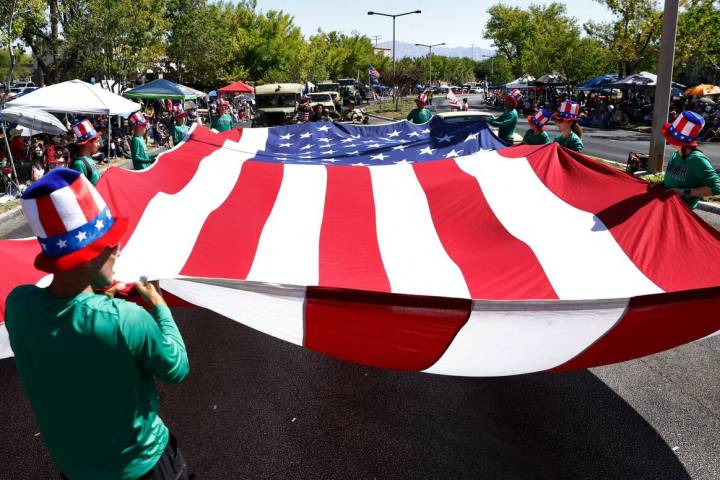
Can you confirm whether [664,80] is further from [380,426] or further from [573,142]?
[380,426]

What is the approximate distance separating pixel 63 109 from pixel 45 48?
56.5ft

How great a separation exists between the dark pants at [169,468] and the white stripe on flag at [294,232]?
4.26ft

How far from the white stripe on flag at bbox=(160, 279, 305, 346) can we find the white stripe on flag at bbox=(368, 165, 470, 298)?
0.72 meters

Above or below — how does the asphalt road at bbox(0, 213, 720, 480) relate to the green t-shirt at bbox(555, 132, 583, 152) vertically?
below

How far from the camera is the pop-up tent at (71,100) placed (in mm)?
12984

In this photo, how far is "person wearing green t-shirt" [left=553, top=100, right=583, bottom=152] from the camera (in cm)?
655

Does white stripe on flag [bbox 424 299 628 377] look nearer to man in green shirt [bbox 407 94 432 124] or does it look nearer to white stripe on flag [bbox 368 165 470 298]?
white stripe on flag [bbox 368 165 470 298]

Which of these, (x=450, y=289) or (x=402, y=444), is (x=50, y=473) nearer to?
(x=402, y=444)

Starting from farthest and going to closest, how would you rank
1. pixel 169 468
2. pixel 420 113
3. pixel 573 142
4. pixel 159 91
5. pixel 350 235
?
pixel 159 91 → pixel 420 113 → pixel 573 142 → pixel 350 235 → pixel 169 468

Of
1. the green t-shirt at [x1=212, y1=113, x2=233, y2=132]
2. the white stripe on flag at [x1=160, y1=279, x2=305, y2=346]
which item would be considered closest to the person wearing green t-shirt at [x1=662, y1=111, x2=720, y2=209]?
the white stripe on flag at [x1=160, y1=279, x2=305, y2=346]

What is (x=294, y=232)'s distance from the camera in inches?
168

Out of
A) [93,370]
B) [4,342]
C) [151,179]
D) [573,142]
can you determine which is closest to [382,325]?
[93,370]

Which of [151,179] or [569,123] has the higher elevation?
[569,123]

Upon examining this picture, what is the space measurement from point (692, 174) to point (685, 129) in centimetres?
40
